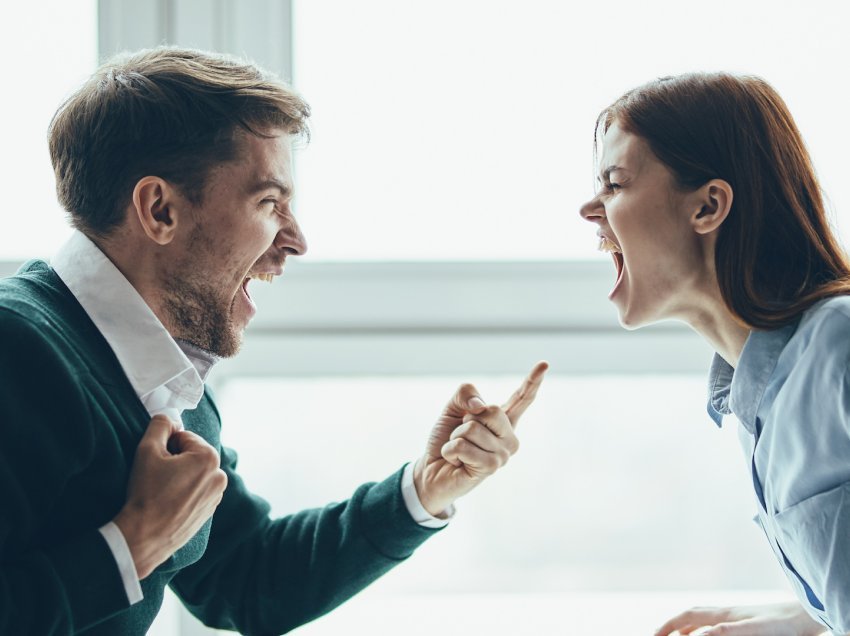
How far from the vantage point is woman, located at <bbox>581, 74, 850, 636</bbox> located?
102 cm

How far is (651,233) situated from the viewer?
3.84 ft

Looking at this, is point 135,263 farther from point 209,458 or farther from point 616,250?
point 616,250

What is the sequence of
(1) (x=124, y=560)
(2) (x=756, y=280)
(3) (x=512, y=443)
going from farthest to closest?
(3) (x=512, y=443) → (2) (x=756, y=280) → (1) (x=124, y=560)

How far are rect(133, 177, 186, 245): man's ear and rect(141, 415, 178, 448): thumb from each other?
25 cm

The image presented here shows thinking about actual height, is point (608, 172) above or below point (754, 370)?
above

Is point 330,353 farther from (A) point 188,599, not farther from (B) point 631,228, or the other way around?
(B) point 631,228

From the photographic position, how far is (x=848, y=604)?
98 cm

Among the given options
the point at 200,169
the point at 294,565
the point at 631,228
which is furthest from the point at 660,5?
the point at 294,565

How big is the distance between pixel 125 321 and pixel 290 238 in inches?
11.8

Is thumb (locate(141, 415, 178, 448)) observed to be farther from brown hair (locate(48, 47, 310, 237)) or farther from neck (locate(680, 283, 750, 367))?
neck (locate(680, 283, 750, 367))

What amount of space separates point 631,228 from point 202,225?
1.91ft

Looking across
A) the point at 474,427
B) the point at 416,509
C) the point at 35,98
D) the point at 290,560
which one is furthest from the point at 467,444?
the point at 35,98

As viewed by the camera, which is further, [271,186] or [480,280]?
[480,280]

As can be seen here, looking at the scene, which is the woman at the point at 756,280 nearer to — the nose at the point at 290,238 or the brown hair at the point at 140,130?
the nose at the point at 290,238
